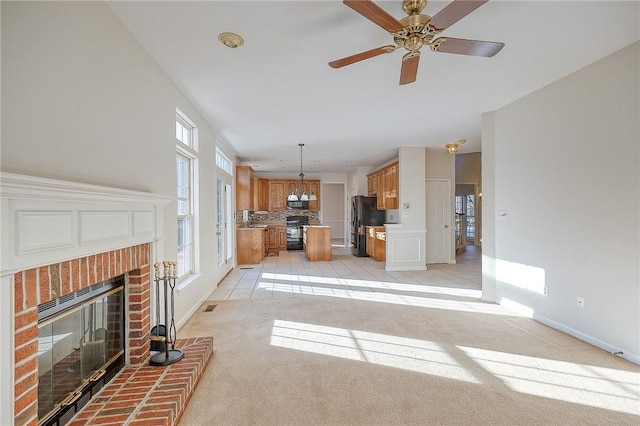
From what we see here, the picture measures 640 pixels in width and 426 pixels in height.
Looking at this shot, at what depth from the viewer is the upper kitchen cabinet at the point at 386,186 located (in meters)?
6.61

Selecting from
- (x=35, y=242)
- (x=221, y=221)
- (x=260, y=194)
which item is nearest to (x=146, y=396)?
(x=35, y=242)

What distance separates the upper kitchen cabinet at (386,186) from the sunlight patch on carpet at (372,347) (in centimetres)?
406

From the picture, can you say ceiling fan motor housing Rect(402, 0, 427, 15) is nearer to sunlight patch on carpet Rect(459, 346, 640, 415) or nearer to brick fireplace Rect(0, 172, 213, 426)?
brick fireplace Rect(0, 172, 213, 426)

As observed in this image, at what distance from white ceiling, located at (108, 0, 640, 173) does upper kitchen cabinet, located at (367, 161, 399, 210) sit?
6.89 ft

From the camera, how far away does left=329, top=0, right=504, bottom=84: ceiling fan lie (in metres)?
1.57

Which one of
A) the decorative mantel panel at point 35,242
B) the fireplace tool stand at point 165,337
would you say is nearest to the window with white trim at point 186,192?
the fireplace tool stand at point 165,337

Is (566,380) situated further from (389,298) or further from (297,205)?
(297,205)

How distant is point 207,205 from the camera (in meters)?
4.38

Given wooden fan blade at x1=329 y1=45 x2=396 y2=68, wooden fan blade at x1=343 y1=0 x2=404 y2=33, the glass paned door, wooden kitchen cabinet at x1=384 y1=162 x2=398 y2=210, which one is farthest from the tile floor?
wooden fan blade at x1=343 y1=0 x2=404 y2=33

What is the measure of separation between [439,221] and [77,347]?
6.79 m

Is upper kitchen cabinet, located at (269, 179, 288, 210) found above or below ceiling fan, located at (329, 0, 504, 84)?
below

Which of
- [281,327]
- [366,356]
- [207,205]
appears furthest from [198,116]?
[366,356]

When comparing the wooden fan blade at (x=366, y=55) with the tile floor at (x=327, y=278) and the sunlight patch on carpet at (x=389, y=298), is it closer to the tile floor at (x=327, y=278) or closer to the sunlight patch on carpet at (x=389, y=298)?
the sunlight patch on carpet at (x=389, y=298)

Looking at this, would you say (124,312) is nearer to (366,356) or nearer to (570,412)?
(366,356)
